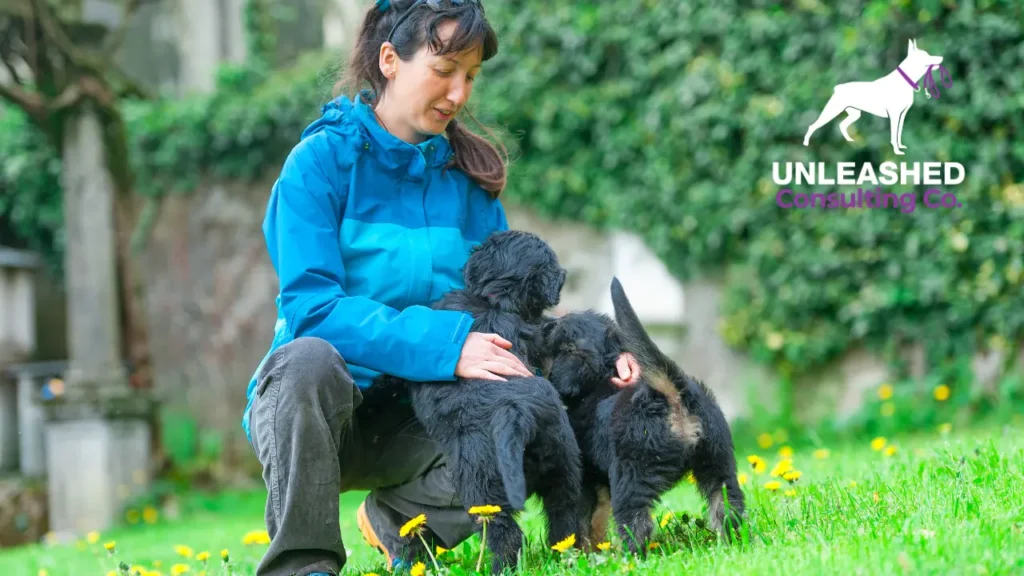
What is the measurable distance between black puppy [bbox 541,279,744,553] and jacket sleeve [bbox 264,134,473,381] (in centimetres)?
39

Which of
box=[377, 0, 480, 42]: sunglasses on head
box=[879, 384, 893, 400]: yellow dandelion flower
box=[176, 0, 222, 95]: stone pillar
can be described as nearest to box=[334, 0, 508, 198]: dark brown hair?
box=[377, 0, 480, 42]: sunglasses on head

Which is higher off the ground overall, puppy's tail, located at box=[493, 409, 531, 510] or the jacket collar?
the jacket collar

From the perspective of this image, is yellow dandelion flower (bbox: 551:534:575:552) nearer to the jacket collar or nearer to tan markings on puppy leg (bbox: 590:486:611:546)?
tan markings on puppy leg (bbox: 590:486:611:546)

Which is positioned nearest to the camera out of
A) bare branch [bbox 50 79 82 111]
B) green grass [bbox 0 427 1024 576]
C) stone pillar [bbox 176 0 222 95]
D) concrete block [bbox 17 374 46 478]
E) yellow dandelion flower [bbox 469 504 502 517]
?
green grass [bbox 0 427 1024 576]

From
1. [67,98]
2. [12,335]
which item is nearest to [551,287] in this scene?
[67,98]

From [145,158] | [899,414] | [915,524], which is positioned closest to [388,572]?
[915,524]

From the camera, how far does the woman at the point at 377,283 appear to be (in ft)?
9.70

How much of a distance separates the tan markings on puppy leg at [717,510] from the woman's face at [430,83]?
1.42m

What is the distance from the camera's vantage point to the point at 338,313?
301 cm

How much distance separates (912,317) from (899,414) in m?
0.66

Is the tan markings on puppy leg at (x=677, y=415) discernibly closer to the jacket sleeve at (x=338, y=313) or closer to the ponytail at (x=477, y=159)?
the jacket sleeve at (x=338, y=313)

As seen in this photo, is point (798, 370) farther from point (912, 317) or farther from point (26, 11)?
point (26, 11)

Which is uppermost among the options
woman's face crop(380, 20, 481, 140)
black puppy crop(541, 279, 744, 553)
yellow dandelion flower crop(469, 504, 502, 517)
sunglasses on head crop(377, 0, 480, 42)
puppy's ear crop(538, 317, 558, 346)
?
sunglasses on head crop(377, 0, 480, 42)

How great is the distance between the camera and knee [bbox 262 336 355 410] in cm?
291
